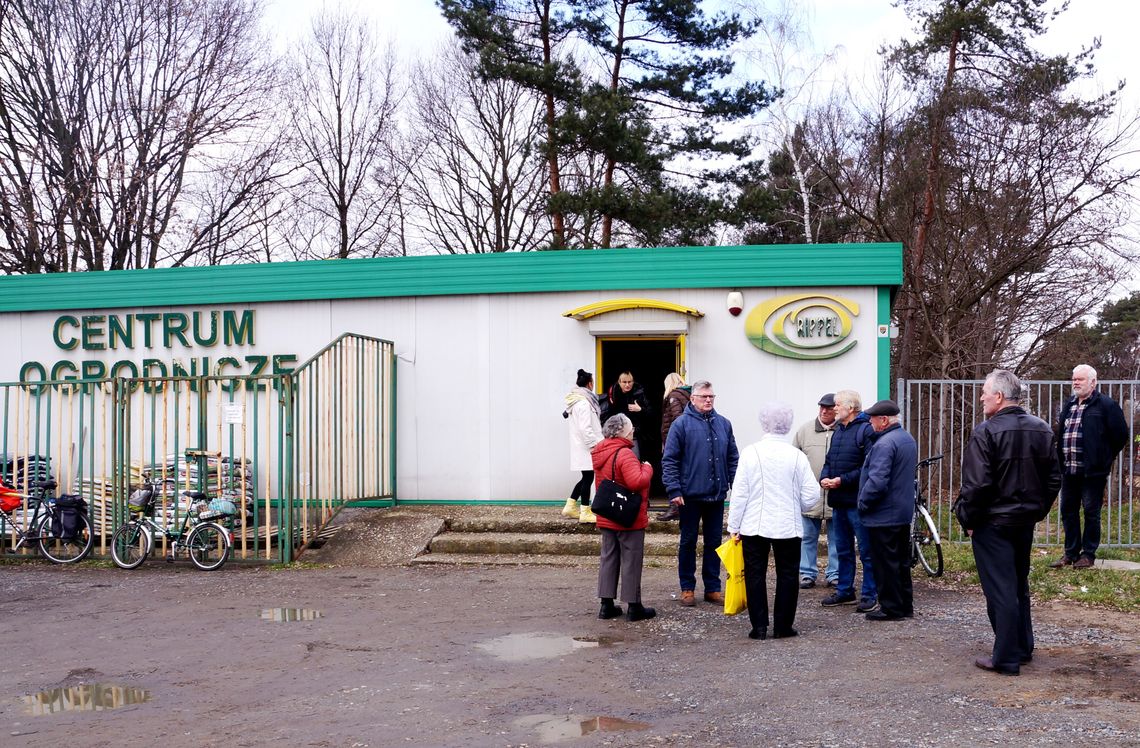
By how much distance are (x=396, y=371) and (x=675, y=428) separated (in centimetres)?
549

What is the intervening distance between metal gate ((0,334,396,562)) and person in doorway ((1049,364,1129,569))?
7004 millimetres

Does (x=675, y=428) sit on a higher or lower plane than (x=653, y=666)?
higher

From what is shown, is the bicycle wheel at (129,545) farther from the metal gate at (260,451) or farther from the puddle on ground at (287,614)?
the puddle on ground at (287,614)

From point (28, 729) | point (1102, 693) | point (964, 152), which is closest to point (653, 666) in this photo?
point (1102, 693)

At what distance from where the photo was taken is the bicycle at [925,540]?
9.20m

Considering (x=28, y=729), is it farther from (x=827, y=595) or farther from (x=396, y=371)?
(x=396, y=371)

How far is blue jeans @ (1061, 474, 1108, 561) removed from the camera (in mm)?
9375

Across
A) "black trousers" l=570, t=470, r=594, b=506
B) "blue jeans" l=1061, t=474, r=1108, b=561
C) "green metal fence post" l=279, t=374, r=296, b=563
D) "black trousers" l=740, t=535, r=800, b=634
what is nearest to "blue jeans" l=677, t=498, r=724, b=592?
"black trousers" l=740, t=535, r=800, b=634

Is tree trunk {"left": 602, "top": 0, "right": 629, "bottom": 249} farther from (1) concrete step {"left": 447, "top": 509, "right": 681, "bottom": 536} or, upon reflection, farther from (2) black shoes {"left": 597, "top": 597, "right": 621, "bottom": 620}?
(2) black shoes {"left": 597, "top": 597, "right": 621, "bottom": 620}

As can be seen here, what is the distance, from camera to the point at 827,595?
28.2 feet

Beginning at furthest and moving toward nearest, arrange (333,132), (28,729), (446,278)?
1. (333,132)
2. (446,278)
3. (28,729)

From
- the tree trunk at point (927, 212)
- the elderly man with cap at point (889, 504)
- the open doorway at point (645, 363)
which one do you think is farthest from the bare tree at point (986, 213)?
the elderly man with cap at point (889, 504)

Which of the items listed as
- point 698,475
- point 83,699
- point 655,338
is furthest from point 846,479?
point 83,699

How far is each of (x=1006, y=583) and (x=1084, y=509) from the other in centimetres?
404
